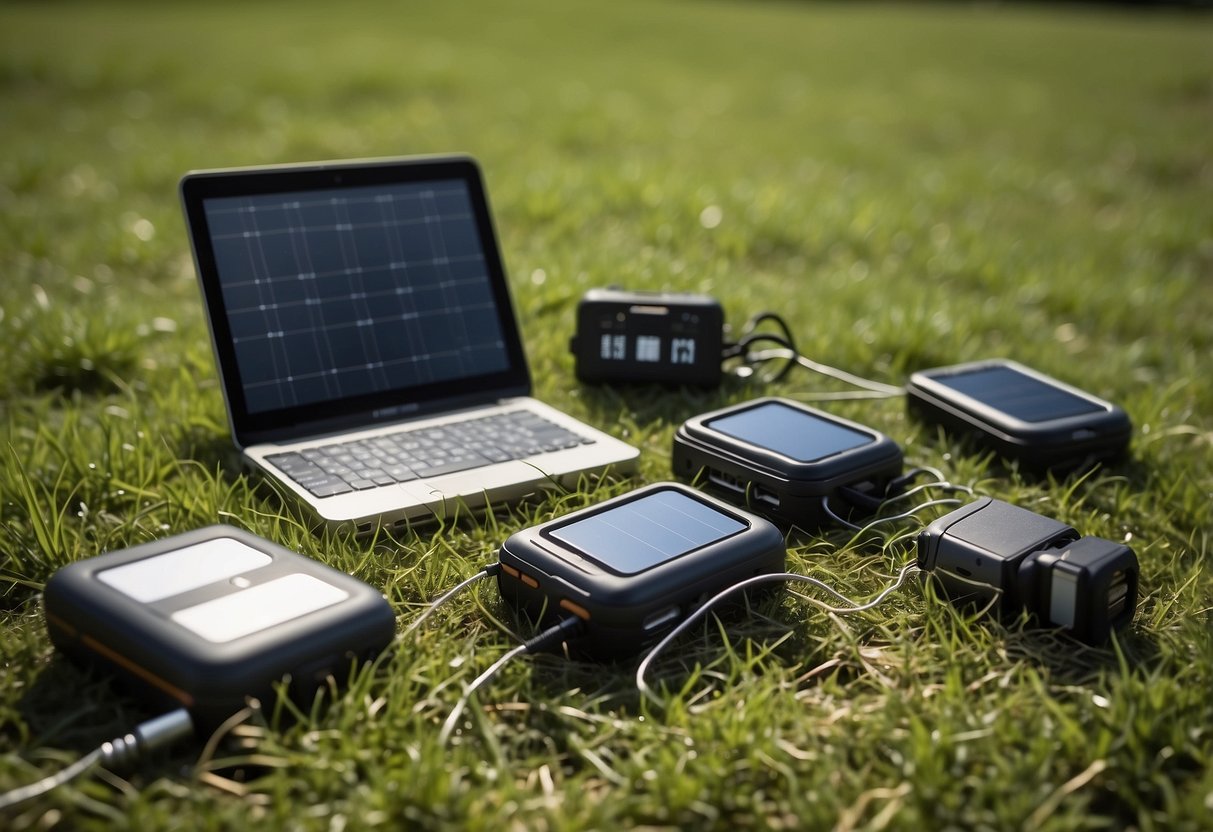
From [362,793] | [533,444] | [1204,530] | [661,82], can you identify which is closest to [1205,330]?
[1204,530]

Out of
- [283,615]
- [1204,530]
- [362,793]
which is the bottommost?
[1204,530]

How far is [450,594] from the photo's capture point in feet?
7.41

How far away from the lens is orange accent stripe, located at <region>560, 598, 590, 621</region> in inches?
83.1

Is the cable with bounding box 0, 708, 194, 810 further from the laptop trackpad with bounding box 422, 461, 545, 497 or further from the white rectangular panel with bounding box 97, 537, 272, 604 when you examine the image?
the laptop trackpad with bounding box 422, 461, 545, 497

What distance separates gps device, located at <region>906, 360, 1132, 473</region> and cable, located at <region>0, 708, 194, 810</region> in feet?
7.62

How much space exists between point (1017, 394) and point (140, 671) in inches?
101

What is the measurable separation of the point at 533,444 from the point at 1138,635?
1.56m

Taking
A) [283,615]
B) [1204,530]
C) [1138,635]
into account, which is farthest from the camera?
[1204,530]

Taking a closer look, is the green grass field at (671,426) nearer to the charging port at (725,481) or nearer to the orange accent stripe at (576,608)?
the orange accent stripe at (576,608)

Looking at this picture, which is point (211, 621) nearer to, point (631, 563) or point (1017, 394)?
point (631, 563)

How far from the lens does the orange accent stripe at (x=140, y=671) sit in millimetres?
1837

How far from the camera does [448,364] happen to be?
322 cm

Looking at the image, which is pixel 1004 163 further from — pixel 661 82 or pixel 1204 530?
pixel 1204 530

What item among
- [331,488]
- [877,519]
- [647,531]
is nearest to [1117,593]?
[877,519]
